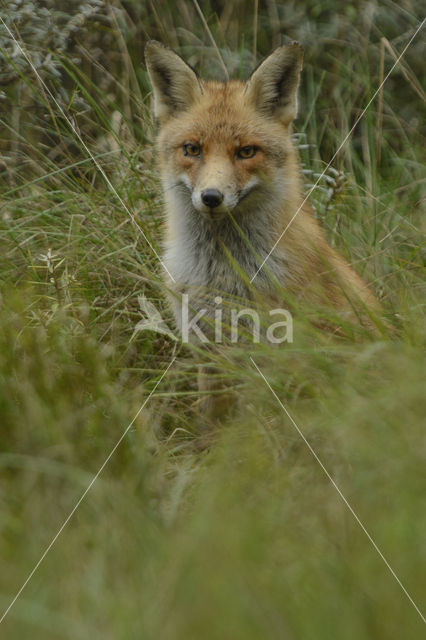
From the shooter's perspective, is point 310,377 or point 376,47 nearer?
point 310,377

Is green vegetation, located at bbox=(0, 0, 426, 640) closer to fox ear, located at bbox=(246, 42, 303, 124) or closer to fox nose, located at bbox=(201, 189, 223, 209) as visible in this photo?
fox nose, located at bbox=(201, 189, 223, 209)

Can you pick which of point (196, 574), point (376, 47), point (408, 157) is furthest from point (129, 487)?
point (376, 47)

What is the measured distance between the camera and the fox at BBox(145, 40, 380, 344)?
314 centimetres

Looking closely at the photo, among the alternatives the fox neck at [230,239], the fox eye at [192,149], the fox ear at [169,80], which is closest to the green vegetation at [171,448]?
the fox neck at [230,239]

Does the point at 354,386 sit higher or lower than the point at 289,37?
lower

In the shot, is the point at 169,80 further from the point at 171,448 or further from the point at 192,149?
the point at 171,448

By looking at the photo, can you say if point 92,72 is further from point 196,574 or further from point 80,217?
point 196,574

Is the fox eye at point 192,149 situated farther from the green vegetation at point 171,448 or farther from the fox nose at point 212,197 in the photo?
the green vegetation at point 171,448

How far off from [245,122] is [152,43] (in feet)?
1.88

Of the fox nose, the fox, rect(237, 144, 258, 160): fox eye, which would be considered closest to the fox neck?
the fox

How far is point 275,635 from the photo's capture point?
4.58ft

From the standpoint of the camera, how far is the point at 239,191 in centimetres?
311

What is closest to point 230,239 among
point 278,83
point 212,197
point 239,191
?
point 239,191

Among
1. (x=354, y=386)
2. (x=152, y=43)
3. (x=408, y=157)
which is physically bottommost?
(x=408, y=157)
